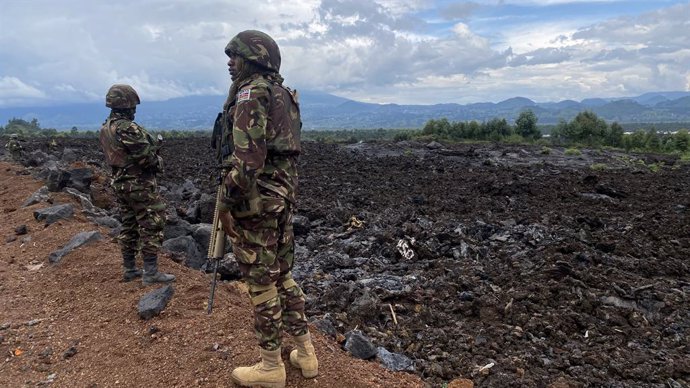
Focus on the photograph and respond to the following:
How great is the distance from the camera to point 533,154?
28672mm

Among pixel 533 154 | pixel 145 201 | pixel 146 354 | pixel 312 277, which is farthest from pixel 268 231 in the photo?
pixel 533 154

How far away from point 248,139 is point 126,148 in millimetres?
3036

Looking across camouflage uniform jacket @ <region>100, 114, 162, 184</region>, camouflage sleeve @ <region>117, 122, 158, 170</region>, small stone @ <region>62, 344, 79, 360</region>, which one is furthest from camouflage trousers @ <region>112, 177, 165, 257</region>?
small stone @ <region>62, 344, 79, 360</region>

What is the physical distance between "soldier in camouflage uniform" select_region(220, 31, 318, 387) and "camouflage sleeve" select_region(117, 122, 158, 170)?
2.50m

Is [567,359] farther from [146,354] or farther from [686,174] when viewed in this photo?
[686,174]

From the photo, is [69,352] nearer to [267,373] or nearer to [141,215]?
[141,215]

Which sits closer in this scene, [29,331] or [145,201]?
[29,331]

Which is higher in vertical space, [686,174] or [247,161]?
[247,161]

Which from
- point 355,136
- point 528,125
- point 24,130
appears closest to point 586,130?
Result: point 528,125

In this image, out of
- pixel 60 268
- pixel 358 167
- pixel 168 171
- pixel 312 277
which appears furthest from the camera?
pixel 358 167

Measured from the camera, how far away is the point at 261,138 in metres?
3.26

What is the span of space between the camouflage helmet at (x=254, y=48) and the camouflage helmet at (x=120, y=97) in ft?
9.06

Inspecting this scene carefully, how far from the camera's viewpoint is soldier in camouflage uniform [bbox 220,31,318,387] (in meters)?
3.26

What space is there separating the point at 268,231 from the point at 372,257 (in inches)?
209
